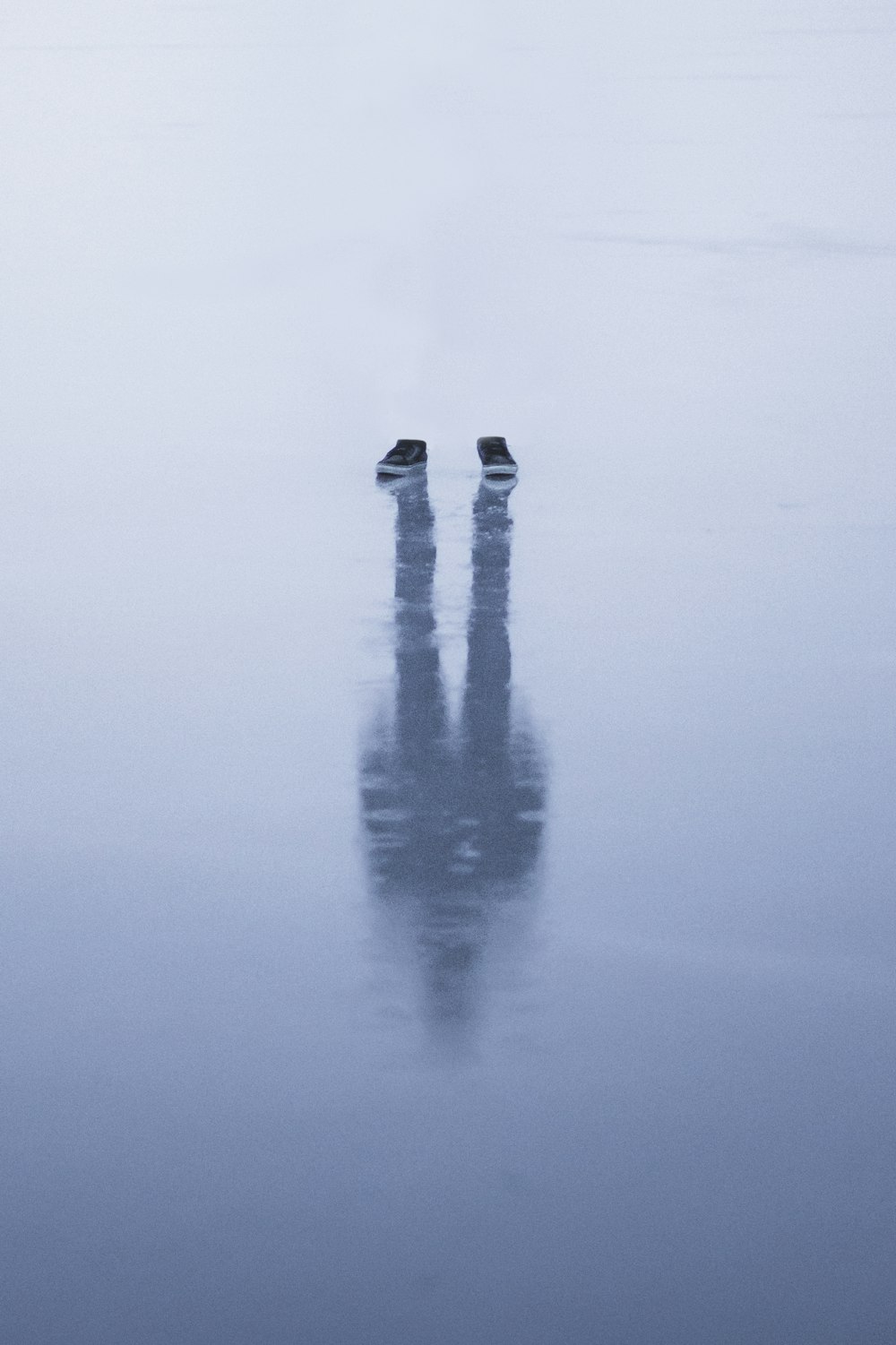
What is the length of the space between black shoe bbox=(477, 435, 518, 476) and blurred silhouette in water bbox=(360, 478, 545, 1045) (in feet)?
3.30

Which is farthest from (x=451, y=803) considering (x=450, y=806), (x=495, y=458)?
(x=495, y=458)

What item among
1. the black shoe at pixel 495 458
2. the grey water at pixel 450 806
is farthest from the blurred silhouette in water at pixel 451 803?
the black shoe at pixel 495 458

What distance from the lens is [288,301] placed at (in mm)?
8656

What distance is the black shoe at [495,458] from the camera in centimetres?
570

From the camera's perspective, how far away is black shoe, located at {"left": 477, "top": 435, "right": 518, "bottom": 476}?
5.70 meters

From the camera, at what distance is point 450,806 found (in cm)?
343

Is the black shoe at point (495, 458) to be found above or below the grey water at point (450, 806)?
above

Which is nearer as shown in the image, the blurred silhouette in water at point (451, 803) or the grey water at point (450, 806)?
the grey water at point (450, 806)

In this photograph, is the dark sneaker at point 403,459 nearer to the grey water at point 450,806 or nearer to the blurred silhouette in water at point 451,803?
the grey water at point 450,806

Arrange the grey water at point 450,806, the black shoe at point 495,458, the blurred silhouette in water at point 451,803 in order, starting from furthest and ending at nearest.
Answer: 1. the black shoe at point 495,458
2. the blurred silhouette in water at point 451,803
3. the grey water at point 450,806

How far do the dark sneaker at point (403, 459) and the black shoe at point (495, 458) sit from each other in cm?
22

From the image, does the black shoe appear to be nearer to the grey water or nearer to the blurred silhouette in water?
the grey water

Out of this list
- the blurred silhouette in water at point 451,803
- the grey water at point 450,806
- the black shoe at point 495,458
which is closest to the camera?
the grey water at point 450,806

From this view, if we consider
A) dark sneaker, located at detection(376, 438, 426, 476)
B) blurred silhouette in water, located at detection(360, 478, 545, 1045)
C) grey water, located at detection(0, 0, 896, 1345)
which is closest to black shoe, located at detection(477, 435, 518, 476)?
grey water, located at detection(0, 0, 896, 1345)
